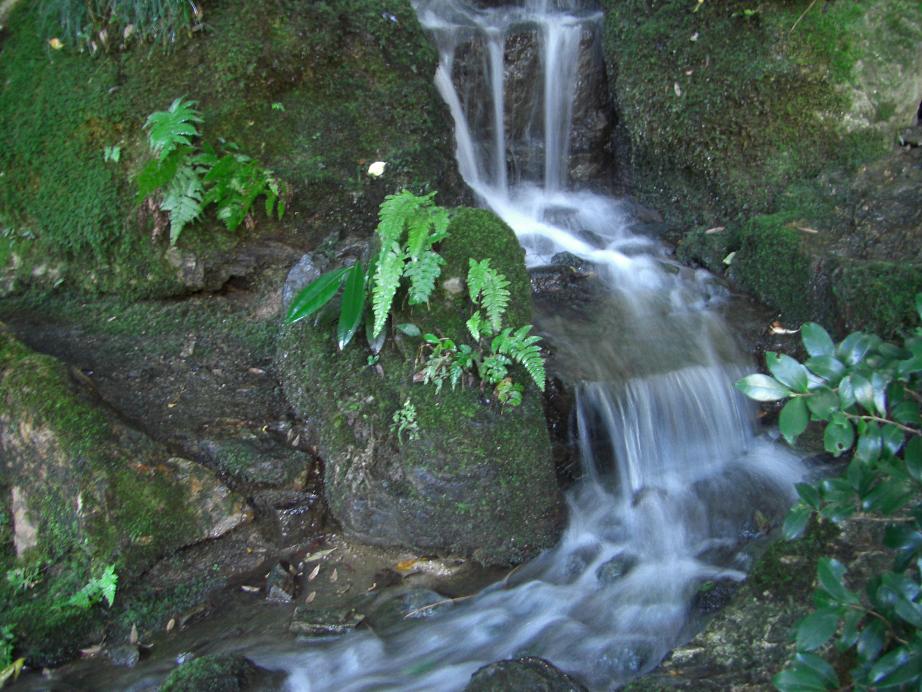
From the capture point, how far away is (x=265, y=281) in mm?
5215

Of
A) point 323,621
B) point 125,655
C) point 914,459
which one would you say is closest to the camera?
point 914,459

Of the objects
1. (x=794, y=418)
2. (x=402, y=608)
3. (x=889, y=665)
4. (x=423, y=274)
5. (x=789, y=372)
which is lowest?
(x=402, y=608)

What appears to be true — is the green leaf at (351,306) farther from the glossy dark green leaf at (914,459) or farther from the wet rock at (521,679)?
the glossy dark green leaf at (914,459)

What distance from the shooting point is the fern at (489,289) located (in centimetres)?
394

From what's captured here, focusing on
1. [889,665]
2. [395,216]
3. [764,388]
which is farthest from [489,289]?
[889,665]

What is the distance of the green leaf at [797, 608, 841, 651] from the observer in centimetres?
168

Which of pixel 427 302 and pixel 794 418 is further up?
pixel 427 302

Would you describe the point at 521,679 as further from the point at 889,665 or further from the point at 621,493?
the point at 621,493

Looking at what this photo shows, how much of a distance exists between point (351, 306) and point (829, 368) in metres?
2.78

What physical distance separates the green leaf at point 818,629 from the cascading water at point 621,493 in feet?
5.56

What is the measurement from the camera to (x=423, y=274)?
395cm

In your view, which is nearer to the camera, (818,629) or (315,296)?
(818,629)

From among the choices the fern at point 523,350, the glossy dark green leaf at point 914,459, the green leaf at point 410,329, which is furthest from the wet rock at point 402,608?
the glossy dark green leaf at point 914,459

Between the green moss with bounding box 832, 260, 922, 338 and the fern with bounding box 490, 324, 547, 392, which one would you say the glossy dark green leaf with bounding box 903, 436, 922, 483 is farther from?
the green moss with bounding box 832, 260, 922, 338
